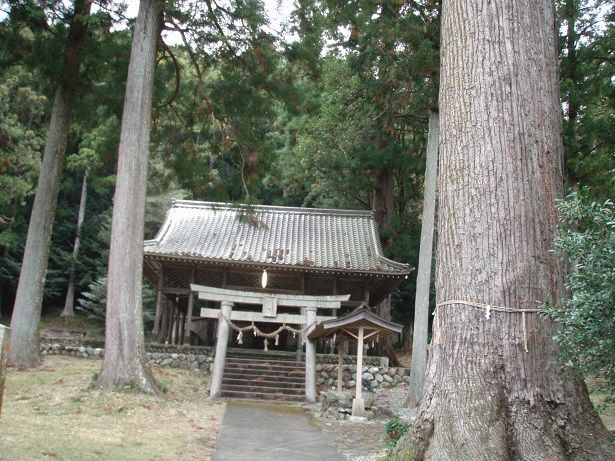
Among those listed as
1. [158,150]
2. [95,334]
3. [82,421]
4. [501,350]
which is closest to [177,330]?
[95,334]

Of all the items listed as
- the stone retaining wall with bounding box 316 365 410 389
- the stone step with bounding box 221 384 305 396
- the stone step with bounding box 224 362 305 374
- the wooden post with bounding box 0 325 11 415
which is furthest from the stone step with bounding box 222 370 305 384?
the wooden post with bounding box 0 325 11 415

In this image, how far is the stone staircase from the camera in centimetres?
1229

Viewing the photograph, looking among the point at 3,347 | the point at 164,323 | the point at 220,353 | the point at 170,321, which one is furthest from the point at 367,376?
the point at 3,347

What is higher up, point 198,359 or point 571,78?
point 571,78

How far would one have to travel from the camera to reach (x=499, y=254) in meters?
3.44

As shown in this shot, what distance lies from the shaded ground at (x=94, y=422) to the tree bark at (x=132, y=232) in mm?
445

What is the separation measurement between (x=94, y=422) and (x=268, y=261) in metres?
8.97

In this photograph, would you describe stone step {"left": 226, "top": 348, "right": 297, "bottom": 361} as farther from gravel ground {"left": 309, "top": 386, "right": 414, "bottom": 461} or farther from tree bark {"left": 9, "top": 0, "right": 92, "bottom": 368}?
tree bark {"left": 9, "top": 0, "right": 92, "bottom": 368}

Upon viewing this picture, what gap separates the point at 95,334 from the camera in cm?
2245

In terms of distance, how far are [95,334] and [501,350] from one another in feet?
71.1

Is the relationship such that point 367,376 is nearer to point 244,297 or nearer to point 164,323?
point 244,297

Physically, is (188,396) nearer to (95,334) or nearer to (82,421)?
(82,421)

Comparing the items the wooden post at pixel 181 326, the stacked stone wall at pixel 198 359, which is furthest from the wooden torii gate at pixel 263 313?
the wooden post at pixel 181 326

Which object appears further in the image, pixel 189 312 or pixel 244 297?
pixel 189 312
